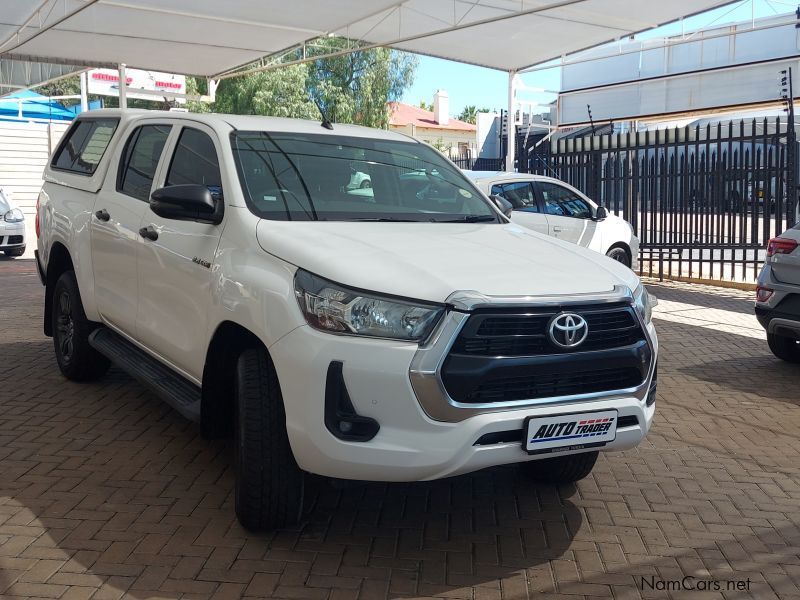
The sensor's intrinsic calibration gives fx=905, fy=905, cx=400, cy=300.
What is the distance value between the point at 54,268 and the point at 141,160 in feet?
5.21

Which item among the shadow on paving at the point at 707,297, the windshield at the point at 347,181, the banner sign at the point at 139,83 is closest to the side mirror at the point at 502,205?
the windshield at the point at 347,181

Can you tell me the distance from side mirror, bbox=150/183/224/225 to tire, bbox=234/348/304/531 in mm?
798

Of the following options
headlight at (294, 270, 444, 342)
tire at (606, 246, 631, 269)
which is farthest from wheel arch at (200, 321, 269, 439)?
tire at (606, 246, 631, 269)

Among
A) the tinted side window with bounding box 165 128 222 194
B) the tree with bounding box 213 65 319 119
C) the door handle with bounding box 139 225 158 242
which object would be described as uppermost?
the tree with bounding box 213 65 319 119

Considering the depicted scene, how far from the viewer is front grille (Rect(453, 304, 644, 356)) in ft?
11.4

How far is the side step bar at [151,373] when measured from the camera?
175 inches

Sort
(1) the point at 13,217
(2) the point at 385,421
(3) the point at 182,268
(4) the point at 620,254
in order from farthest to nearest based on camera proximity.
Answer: (1) the point at 13,217 → (4) the point at 620,254 → (3) the point at 182,268 → (2) the point at 385,421

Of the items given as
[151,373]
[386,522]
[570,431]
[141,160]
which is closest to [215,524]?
[386,522]

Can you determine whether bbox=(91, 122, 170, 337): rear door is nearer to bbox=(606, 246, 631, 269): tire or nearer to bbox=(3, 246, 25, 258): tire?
bbox=(606, 246, 631, 269): tire

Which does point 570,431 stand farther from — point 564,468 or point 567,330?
point 564,468

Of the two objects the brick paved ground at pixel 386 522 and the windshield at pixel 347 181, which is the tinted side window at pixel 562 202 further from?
the windshield at pixel 347 181

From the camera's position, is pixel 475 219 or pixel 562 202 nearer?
pixel 475 219

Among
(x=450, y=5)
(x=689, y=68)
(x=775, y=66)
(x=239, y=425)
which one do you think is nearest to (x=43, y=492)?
(x=239, y=425)

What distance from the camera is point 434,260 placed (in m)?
3.82
